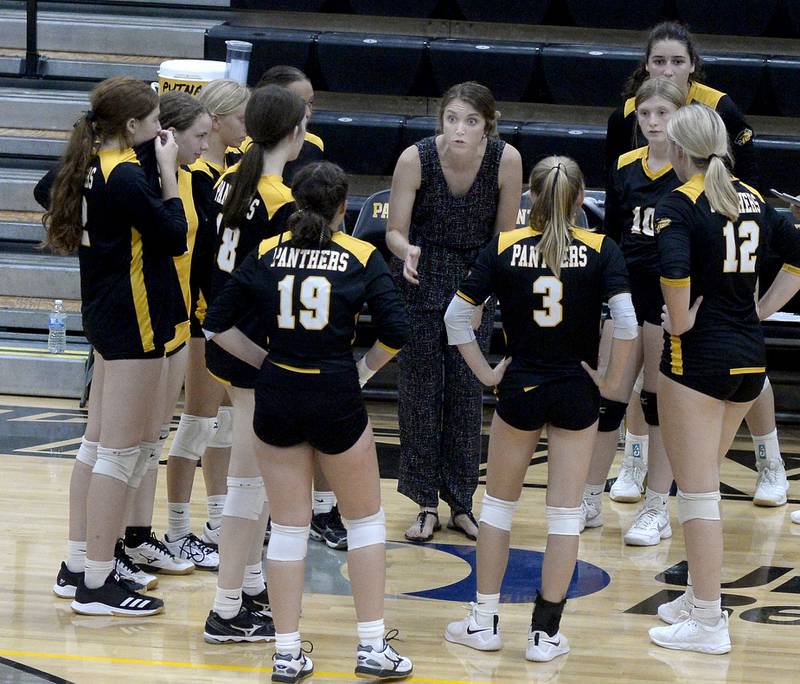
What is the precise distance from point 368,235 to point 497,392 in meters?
2.66

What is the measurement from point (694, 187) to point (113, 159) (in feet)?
4.81

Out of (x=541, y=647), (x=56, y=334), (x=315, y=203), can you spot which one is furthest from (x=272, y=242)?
(x=56, y=334)

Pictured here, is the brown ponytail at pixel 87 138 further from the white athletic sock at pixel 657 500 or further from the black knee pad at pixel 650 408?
the white athletic sock at pixel 657 500

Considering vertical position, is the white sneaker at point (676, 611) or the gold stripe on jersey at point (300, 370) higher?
the gold stripe on jersey at point (300, 370)

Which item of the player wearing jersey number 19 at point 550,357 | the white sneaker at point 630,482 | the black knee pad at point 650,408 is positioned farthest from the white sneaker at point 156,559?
the white sneaker at point 630,482

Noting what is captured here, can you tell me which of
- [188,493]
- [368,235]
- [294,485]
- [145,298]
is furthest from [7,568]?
[368,235]

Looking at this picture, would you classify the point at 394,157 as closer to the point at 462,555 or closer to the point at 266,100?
the point at 462,555

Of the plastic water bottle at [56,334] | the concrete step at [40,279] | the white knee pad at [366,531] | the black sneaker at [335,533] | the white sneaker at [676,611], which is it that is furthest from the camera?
the concrete step at [40,279]

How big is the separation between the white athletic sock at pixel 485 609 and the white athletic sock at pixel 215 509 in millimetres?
1020

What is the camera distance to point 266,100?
116 inches

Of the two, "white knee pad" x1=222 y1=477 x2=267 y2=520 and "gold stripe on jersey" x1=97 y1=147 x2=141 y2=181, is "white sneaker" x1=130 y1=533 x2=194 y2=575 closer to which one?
"white knee pad" x1=222 y1=477 x2=267 y2=520

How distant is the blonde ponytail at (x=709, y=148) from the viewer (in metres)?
3.01

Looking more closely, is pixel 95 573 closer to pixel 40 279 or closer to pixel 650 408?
pixel 650 408

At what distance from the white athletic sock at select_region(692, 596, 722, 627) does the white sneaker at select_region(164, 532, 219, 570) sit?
1.41 metres
